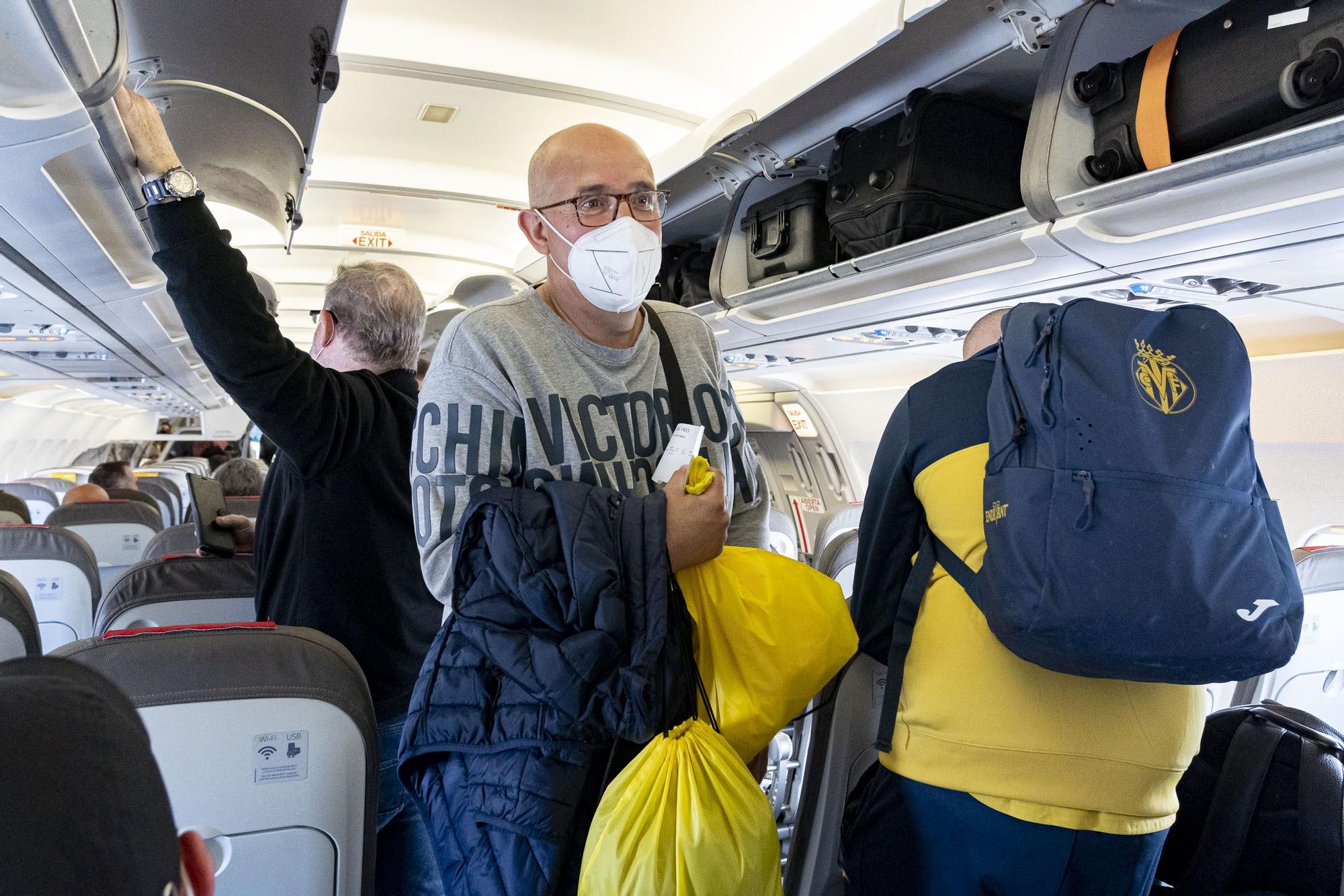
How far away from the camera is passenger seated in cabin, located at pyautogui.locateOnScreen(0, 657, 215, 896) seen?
1.48 feet

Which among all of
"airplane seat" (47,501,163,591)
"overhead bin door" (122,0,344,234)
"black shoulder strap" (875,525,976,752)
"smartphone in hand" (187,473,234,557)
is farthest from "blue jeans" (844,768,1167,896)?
"airplane seat" (47,501,163,591)

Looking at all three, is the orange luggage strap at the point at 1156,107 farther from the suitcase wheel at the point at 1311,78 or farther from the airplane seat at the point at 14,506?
the airplane seat at the point at 14,506

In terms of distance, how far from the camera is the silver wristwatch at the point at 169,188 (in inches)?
81.4

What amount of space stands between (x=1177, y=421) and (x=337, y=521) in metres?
1.93

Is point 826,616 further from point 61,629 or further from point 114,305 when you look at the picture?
point 114,305

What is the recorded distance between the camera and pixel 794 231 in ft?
14.7

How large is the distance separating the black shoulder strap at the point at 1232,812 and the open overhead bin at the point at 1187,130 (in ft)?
4.83

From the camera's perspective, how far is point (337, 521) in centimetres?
232

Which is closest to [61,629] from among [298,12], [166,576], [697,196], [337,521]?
[166,576]

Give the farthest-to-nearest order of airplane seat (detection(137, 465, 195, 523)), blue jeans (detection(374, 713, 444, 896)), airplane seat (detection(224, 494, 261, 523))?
1. airplane seat (detection(137, 465, 195, 523))
2. airplane seat (detection(224, 494, 261, 523))
3. blue jeans (detection(374, 713, 444, 896))

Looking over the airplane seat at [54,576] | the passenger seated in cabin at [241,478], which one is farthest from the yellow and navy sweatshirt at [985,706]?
the passenger seated in cabin at [241,478]

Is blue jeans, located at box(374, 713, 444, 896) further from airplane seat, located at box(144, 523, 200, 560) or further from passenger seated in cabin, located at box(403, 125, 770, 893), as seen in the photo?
airplane seat, located at box(144, 523, 200, 560)

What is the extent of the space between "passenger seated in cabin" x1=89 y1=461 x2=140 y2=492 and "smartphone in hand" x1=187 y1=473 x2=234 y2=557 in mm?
6466

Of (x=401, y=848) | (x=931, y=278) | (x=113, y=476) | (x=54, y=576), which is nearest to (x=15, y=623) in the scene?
(x=401, y=848)
